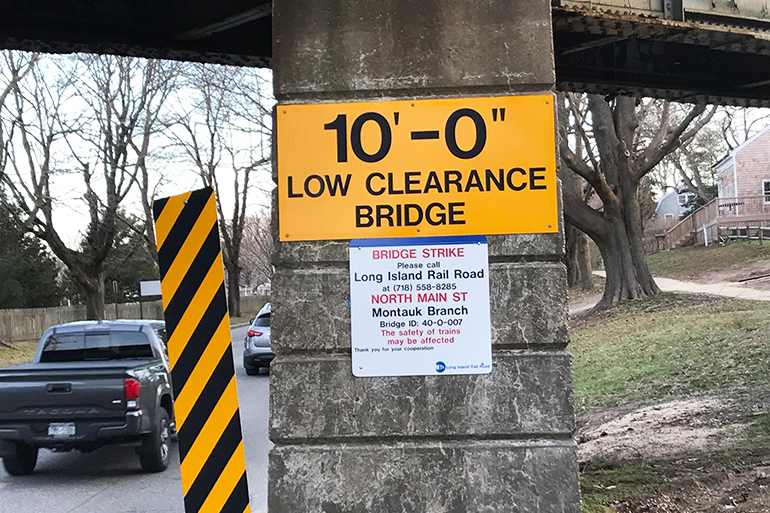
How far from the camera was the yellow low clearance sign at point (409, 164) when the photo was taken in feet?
12.3

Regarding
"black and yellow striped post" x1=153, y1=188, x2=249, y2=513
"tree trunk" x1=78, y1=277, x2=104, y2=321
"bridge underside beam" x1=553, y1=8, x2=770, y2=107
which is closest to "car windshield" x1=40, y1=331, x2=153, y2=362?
"bridge underside beam" x1=553, y1=8, x2=770, y2=107

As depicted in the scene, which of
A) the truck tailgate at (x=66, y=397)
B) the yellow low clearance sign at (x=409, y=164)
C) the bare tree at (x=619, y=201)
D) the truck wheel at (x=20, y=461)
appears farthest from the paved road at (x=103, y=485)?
the bare tree at (x=619, y=201)

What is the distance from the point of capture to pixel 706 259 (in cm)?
3903

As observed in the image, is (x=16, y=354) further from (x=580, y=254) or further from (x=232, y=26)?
(x=580, y=254)

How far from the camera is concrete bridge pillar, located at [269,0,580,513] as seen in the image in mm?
3629

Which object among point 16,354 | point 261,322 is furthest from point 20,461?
point 16,354

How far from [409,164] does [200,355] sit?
1.38m

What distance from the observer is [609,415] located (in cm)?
1111

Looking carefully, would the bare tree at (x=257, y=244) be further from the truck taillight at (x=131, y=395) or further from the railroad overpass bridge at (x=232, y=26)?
the railroad overpass bridge at (x=232, y=26)

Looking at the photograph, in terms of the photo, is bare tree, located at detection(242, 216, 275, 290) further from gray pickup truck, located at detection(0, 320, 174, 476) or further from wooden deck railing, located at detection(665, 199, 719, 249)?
gray pickup truck, located at detection(0, 320, 174, 476)

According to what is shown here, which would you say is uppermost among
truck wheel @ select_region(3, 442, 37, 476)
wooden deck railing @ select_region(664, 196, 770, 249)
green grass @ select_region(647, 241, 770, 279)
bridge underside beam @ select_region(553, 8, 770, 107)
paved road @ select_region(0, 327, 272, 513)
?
wooden deck railing @ select_region(664, 196, 770, 249)

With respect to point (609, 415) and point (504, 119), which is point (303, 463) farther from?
point (609, 415)

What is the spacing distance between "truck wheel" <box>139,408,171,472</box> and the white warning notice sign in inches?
257

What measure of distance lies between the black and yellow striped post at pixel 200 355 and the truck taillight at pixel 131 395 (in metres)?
5.54
